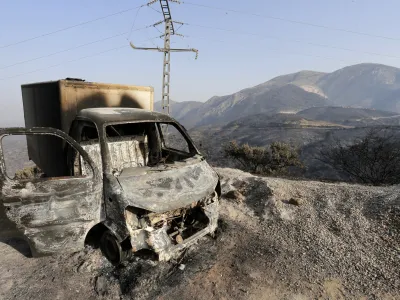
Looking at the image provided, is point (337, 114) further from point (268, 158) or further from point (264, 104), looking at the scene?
point (268, 158)

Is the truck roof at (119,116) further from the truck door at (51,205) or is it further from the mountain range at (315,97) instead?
the mountain range at (315,97)

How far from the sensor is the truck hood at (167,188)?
3.49 metres

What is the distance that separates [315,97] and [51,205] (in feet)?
492

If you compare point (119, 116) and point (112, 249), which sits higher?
point (119, 116)

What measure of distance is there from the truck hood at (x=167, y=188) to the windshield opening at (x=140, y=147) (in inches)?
33.7

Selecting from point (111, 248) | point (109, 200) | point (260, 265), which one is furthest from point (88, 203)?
point (260, 265)

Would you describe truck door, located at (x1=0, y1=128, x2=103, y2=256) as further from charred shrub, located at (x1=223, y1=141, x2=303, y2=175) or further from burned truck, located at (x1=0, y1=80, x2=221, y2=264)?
charred shrub, located at (x1=223, y1=141, x2=303, y2=175)

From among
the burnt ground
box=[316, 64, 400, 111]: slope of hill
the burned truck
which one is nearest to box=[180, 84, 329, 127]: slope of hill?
box=[316, 64, 400, 111]: slope of hill

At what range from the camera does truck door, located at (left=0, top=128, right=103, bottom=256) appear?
10.7 ft

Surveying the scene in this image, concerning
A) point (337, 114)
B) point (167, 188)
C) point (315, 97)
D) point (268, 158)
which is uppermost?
point (315, 97)

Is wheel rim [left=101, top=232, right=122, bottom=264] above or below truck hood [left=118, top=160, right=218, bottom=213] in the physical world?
below

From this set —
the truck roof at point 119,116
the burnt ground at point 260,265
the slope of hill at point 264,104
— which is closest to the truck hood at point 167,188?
the burnt ground at point 260,265

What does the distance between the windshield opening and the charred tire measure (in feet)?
4.70

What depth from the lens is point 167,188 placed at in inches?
148
